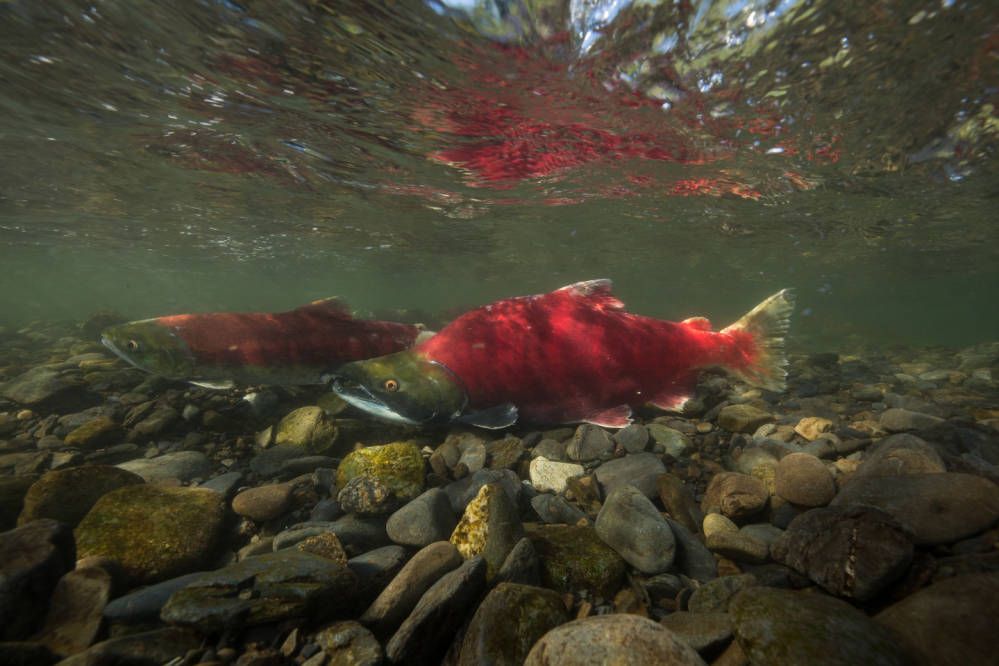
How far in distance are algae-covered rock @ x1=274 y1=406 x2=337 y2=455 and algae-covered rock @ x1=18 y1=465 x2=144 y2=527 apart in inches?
56.2

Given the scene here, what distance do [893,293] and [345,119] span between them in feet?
222

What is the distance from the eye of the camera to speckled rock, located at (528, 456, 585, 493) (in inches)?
142

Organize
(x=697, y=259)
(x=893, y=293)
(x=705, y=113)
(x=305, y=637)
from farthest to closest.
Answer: (x=893, y=293) < (x=697, y=259) < (x=705, y=113) < (x=305, y=637)

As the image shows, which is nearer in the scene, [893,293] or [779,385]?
[779,385]

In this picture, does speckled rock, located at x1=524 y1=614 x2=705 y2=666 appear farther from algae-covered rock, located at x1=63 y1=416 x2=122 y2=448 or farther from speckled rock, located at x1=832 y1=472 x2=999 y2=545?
algae-covered rock, located at x1=63 y1=416 x2=122 y2=448

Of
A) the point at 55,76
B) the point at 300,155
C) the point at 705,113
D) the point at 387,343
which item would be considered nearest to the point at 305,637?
the point at 387,343

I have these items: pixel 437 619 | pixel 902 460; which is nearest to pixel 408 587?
pixel 437 619

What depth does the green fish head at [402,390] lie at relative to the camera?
13.6ft

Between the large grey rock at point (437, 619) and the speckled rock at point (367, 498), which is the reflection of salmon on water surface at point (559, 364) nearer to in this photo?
the speckled rock at point (367, 498)

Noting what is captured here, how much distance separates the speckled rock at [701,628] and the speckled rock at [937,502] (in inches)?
46.4

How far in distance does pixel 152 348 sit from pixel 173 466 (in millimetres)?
1912

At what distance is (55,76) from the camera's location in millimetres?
7320

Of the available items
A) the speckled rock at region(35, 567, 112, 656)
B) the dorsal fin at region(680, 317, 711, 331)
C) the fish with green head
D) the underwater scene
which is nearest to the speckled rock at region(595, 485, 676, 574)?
the underwater scene

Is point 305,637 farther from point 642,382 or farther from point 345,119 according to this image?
point 345,119
